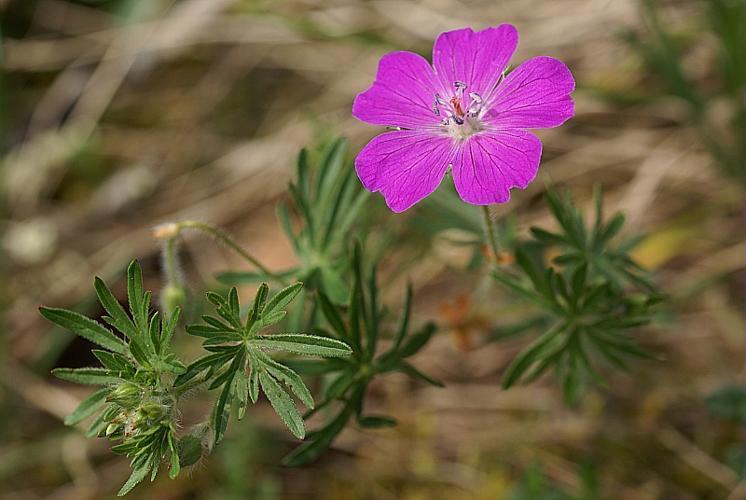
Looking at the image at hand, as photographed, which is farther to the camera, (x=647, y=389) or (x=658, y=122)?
(x=658, y=122)

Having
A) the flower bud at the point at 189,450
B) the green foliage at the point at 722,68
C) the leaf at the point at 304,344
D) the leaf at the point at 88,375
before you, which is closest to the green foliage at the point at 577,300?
the leaf at the point at 304,344

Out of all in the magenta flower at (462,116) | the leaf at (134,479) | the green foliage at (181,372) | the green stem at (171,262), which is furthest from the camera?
the green stem at (171,262)

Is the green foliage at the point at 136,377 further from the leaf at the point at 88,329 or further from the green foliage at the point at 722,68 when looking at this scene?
the green foliage at the point at 722,68

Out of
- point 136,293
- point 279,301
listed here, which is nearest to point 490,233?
point 279,301

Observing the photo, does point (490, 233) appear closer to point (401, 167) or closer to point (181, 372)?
point (401, 167)

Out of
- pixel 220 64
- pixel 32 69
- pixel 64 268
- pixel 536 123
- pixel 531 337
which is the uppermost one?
pixel 536 123

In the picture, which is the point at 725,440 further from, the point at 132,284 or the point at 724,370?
the point at 132,284

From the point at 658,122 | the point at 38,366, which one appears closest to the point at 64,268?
the point at 38,366
